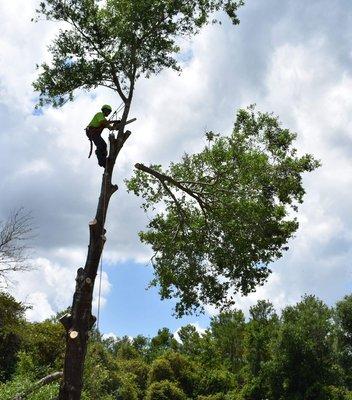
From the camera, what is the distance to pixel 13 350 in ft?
87.0

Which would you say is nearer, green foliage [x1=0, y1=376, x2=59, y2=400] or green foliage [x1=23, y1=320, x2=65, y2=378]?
green foliage [x1=0, y1=376, x2=59, y2=400]

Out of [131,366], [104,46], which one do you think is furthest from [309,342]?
[104,46]

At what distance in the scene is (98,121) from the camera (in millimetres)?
10422

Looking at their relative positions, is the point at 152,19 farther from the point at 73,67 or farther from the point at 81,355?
the point at 81,355

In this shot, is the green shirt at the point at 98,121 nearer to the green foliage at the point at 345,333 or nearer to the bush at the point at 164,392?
the bush at the point at 164,392

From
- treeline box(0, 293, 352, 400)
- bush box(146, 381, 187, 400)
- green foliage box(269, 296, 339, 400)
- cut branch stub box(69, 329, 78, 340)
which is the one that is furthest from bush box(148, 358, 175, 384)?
cut branch stub box(69, 329, 78, 340)

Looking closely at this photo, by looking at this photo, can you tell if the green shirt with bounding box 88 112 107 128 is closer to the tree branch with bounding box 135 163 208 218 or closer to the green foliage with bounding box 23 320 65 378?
the tree branch with bounding box 135 163 208 218

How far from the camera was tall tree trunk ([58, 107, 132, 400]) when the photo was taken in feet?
27.3

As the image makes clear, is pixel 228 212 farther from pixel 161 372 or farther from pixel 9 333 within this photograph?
pixel 161 372

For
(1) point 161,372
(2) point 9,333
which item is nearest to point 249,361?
(1) point 161,372

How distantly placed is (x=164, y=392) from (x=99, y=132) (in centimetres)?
2653

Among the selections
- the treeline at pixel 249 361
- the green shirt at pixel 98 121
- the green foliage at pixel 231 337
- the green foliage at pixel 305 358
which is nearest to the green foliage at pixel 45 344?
the treeline at pixel 249 361

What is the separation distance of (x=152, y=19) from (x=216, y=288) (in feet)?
21.4

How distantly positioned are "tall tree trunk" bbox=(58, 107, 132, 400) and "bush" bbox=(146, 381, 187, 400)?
26107mm
